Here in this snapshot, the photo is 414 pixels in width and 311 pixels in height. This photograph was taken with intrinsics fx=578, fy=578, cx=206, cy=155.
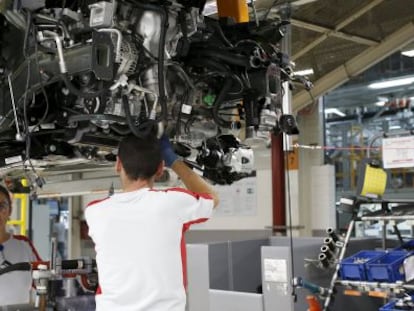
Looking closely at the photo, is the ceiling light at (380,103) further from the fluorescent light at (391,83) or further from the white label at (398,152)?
the white label at (398,152)

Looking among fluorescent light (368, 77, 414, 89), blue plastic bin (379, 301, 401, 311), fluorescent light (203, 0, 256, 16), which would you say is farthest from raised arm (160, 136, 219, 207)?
fluorescent light (368, 77, 414, 89)

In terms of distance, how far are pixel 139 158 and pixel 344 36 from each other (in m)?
4.07

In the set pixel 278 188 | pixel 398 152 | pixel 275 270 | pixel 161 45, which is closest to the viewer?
pixel 161 45

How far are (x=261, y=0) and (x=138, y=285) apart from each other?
235 cm

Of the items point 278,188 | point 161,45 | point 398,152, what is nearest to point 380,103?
point 278,188

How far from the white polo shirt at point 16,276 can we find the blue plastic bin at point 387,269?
224 centimetres

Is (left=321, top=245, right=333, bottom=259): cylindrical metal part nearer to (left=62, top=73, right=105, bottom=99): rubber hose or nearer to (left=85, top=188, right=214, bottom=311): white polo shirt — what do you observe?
(left=85, top=188, right=214, bottom=311): white polo shirt

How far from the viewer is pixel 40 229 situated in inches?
392

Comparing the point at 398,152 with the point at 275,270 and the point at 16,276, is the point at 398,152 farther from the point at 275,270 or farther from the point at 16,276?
the point at 16,276

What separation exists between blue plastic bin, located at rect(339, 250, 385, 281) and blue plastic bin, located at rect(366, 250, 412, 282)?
4 centimetres

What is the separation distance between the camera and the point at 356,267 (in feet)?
13.3

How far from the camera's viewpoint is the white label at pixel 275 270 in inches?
164

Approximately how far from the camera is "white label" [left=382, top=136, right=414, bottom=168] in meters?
Result: 4.72

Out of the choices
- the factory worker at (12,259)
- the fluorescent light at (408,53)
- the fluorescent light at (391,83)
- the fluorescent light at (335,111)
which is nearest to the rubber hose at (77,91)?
the factory worker at (12,259)
